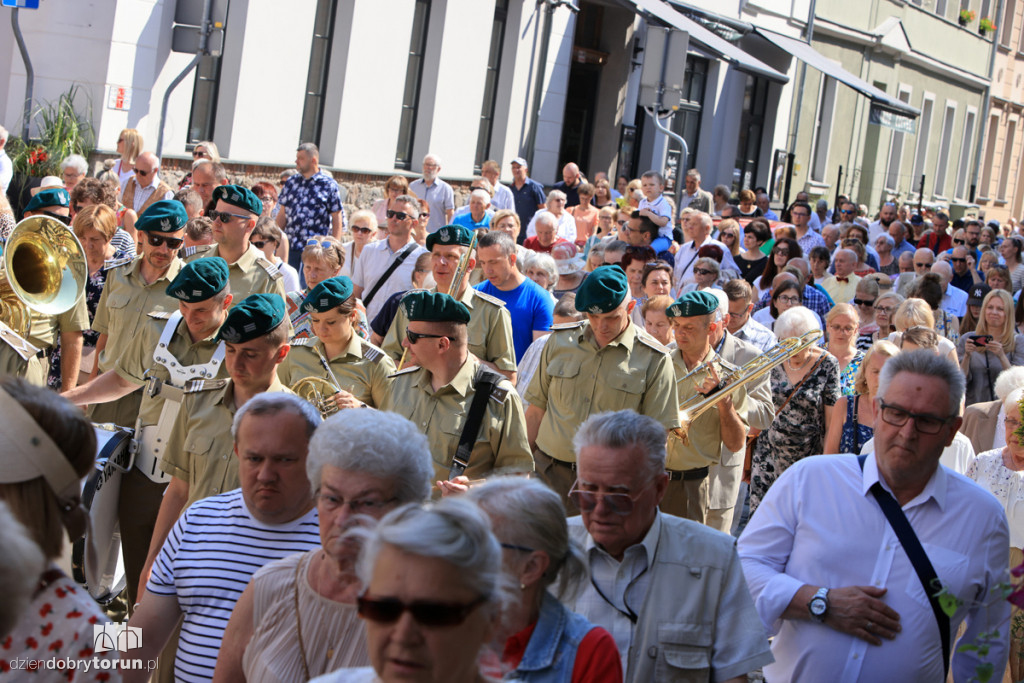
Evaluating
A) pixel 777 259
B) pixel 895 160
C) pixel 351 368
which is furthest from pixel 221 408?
pixel 895 160

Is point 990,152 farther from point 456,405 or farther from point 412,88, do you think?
point 456,405

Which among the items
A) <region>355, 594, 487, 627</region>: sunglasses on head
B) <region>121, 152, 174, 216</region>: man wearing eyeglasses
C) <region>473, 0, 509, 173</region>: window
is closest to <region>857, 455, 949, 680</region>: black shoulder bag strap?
<region>355, 594, 487, 627</region>: sunglasses on head

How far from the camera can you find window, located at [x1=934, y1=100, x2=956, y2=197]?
40.3m

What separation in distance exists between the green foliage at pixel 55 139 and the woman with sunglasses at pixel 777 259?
7.36 m

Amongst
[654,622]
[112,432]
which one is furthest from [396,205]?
[654,622]

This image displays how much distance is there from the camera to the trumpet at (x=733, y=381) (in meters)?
6.36

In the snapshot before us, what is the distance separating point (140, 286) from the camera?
650 centimetres

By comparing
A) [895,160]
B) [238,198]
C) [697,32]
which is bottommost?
[238,198]

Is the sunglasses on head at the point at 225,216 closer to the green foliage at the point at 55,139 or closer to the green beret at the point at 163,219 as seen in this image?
the green beret at the point at 163,219

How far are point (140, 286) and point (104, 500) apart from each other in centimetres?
160

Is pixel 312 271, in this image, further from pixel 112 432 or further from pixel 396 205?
pixel 112 432

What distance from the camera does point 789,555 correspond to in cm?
398

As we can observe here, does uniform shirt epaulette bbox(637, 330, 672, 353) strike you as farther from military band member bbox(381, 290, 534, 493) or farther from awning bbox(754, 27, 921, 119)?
awning bbox(754, 27, 921, 119)

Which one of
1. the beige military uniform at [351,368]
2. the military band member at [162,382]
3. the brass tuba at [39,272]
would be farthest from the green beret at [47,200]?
the military band member at [162,382]
